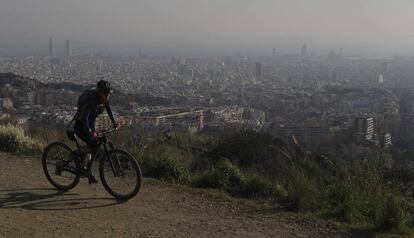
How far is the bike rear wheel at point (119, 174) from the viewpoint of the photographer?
6.45 m

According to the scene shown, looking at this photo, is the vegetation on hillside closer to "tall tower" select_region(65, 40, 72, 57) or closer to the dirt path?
the dirt path

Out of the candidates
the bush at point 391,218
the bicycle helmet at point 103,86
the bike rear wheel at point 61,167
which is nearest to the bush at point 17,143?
the bike rear wheel at point 61,167

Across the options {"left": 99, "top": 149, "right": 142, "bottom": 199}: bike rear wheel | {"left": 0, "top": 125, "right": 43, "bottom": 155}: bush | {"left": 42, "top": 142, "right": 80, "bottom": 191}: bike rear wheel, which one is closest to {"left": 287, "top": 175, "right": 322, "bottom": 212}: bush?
{"left": 99, "top": 149, "right": 142, "bottom": 199}: bike rear wheel

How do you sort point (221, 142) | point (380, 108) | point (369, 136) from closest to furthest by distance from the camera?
point (221, 142), point (369, 136), point (380, 108)

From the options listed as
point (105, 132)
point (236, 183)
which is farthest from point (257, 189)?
point (105, 132)

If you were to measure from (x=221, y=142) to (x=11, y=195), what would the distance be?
4.50 m

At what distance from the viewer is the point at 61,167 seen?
22.8ft

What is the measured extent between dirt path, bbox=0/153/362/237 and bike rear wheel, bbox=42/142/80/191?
125 mm

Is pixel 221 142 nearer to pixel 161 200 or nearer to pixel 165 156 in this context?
pixel 165 156

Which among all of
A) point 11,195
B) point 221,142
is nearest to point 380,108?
point 221,142

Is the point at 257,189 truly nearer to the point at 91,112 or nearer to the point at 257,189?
the point at 257,189

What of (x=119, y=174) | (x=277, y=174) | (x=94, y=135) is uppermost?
(x=94, y=135)

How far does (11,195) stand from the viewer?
660cm

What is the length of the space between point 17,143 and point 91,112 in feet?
11.9
